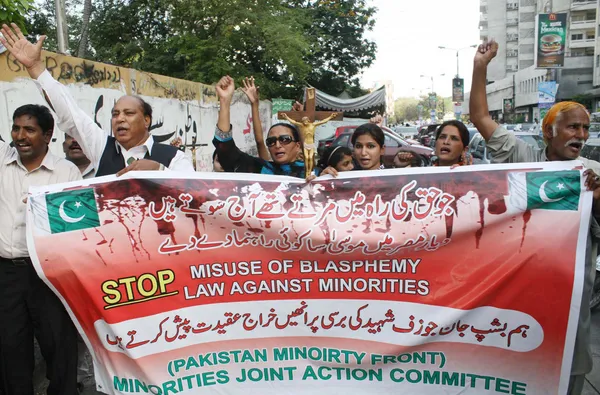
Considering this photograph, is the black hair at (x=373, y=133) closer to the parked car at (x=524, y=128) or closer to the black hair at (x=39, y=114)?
the black hair at (x=39, y=114)

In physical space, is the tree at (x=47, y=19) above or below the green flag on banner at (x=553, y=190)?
above

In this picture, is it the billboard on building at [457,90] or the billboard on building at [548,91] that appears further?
the billboard on building at [457,90]

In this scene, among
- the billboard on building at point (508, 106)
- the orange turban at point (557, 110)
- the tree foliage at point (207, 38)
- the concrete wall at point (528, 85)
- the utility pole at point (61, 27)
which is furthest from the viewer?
the billboard on building at point (508, 106)

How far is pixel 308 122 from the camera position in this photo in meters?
3.17

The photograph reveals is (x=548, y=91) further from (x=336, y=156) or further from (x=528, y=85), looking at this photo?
(x=528, y=85)

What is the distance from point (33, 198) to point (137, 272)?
707 mm

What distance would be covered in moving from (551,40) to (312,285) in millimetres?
35072

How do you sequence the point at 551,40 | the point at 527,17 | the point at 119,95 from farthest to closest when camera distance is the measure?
1. the point at 527,17
2. the point at 551,40
3. the point at 119,95

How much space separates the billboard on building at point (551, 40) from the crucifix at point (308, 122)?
3352cm

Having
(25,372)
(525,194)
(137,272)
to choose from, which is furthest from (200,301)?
(525,194)

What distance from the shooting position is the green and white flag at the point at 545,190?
2.84 meters

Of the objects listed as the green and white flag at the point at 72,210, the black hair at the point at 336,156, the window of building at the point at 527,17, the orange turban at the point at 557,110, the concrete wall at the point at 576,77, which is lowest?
the green and white flag at the point at 72,210

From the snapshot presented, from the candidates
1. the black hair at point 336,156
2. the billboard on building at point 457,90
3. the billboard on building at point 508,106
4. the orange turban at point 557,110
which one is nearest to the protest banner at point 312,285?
the orange turban at point 557,110

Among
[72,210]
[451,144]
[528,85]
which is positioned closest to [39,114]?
[72,210]
